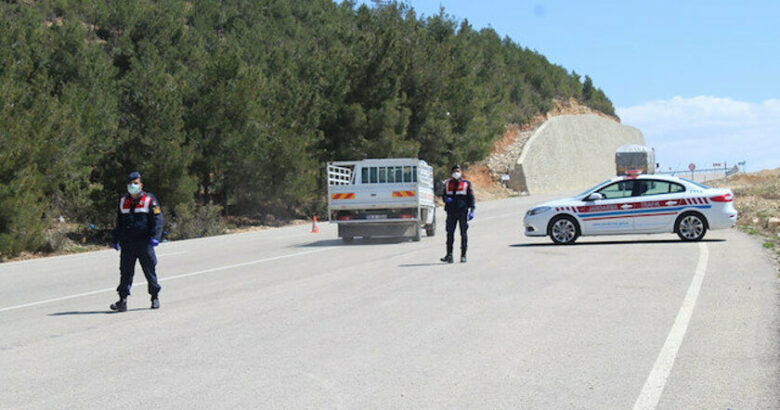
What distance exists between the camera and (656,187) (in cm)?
1881

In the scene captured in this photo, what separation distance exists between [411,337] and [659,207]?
12223 millimetres

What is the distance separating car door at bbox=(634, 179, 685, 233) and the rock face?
56.2m

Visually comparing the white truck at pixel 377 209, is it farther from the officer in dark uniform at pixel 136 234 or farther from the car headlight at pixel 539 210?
the officer in dark uniform at pixel 136 234

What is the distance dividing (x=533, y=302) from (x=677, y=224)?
9796mm

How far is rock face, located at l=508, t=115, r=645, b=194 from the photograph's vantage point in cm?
7781

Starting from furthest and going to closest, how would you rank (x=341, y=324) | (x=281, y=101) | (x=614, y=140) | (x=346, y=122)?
1. (x=614, y=140)
2. (x=346, y=122)
3. (x=281, y=101)
4. (x=341, y=324)

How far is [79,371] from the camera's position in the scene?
6781 millimetres

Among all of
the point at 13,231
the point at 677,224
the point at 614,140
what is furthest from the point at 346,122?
the point at 614,140

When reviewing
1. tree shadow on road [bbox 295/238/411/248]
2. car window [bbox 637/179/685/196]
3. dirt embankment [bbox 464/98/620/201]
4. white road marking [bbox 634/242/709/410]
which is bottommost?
white road marking [bbox 634/242/709/410]

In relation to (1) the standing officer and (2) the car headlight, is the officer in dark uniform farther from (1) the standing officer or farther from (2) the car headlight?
(2) the car headlight

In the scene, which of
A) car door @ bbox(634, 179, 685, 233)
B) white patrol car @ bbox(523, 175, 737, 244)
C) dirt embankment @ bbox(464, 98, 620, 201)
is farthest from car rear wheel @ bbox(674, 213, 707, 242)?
dirt embankment @ bbox(464, 98, 620, 201)

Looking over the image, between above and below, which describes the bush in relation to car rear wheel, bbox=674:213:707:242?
above

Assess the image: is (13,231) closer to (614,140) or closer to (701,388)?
(701,388)

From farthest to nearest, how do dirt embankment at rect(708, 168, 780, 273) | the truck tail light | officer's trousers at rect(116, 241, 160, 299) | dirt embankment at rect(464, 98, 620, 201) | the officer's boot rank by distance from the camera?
dirt embankment at rect(464, 98, 620, 201), dirt embankment at rect(708, 168, 780, 273), the truck tail light, officer's trousers at rect(116, 241, 160, 299), the officer's boot
